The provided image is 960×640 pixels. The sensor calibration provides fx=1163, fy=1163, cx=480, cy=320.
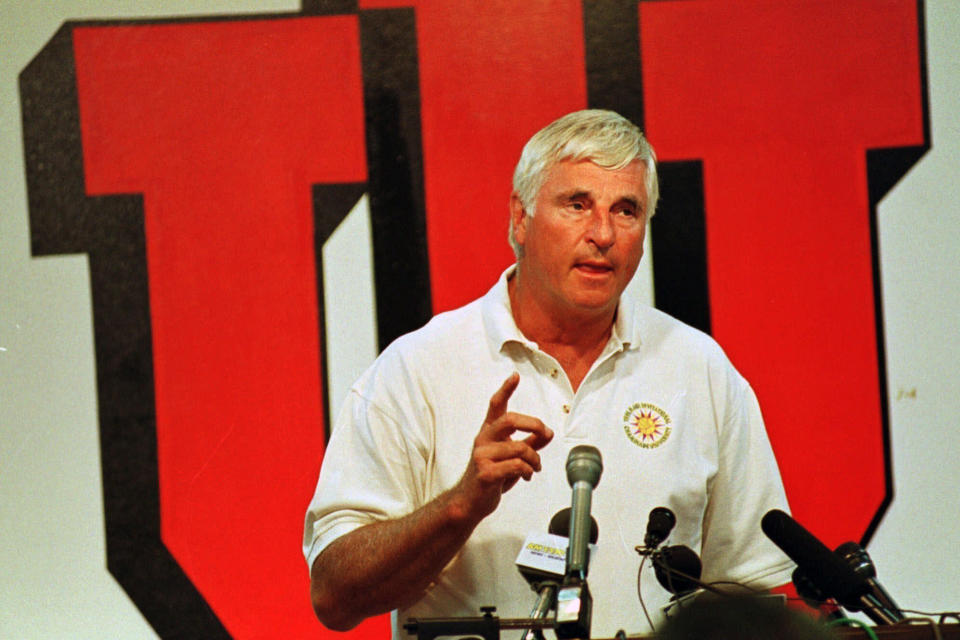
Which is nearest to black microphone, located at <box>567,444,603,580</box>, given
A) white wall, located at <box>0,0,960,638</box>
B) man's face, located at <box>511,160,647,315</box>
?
man's face, located at <box>511,160,647,315</box>

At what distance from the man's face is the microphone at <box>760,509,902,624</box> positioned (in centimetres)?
81

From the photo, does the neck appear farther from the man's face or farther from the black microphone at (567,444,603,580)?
the black microphone at (567,444,603,580)

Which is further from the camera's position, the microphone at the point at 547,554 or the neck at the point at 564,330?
the neck at the point at 564,330

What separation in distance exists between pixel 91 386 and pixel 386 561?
1316mm

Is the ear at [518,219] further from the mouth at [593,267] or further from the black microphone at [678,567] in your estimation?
the black microphone at [678,567]

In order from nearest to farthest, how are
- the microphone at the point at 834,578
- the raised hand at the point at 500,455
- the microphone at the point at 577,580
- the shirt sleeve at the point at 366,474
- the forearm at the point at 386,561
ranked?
the microphone at the point at 577,580, the microphone at the point at 834,578, the raised hand at the point at 500,455, the forearm at the point at 386,561, the shirt sleeve at the point at 366,474

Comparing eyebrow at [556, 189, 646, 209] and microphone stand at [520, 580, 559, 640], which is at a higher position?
eyebrow at [556, 189, 646, 209]

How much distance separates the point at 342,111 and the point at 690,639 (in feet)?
7.72

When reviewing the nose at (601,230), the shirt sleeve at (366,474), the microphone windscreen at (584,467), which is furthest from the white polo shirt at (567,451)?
the microphone windscreen at (584,467)

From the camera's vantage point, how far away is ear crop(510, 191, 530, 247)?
8.51ft

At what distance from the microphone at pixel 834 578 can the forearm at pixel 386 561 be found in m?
0.56

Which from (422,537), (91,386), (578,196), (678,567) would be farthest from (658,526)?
(91,386)

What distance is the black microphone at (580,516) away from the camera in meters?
1.60

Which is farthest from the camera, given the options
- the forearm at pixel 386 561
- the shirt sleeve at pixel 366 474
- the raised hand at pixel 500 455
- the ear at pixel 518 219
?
the ear at pixel 518 219
